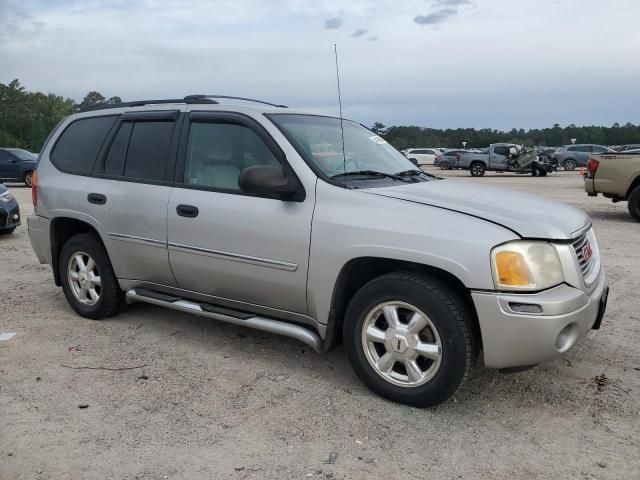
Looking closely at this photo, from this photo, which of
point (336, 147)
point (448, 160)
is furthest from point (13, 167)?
point (448, 160)

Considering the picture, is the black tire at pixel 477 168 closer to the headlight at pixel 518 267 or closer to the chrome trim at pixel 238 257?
the chrome trim at pixel 238 257

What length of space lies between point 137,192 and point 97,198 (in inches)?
18.6

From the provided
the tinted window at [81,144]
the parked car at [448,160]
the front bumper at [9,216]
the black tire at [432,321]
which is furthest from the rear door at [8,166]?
the parked car at [448,160]

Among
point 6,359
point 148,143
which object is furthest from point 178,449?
point 148,143

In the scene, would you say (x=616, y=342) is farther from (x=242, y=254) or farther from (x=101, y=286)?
(x=101, y=286)

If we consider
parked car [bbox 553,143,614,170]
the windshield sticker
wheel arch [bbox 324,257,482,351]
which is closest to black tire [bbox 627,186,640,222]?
the windshield sticker

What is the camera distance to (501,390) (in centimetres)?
379

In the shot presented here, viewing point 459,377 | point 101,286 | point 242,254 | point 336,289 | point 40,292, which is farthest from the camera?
point 40,292

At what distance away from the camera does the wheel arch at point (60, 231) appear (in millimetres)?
5263

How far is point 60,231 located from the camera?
5.37 m

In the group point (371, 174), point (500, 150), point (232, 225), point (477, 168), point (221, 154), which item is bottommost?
point (477, 168)

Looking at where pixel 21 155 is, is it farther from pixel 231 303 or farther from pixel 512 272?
pixel 512 272

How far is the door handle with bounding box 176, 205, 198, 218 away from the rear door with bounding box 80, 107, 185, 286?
154 mm

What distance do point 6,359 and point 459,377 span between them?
3.13 meters
